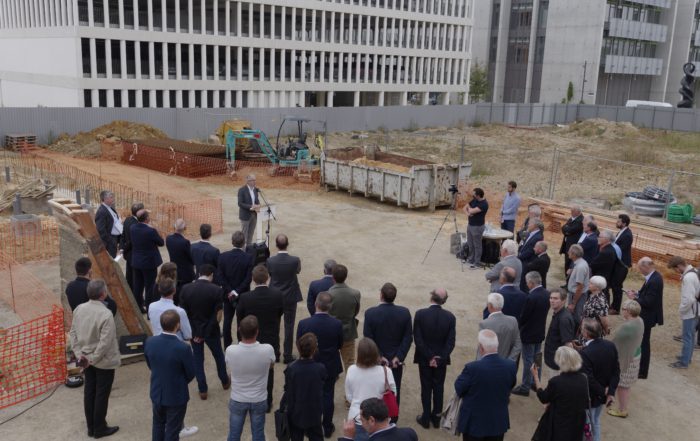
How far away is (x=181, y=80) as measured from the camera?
48906mm

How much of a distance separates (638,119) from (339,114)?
93.0 feet

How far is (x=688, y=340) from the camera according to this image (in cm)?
962

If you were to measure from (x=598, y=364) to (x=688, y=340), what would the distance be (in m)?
4.12

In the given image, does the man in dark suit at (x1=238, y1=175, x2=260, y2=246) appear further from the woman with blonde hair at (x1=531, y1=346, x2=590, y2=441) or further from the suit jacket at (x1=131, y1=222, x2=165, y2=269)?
the woman with blonde hair at (x1=531, y1=346, x2=590, y2=441)

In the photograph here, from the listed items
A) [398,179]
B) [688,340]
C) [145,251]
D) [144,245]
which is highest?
[144,245]

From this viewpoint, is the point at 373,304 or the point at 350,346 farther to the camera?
the point at 373,304

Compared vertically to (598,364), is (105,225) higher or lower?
higher

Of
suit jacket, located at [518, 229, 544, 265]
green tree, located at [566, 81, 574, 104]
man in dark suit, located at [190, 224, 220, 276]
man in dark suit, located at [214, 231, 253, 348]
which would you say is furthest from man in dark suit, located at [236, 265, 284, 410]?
green tree, located at [566, 81, 574, 104]

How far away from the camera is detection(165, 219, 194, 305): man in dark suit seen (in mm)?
9500

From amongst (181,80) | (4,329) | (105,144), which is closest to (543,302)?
(4,329)

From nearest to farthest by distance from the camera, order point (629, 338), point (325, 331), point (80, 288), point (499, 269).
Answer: point (325, 331), point (629, 338), point (80, 288), point (499, 269)

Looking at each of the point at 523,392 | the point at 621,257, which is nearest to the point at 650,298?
the point at 523,392

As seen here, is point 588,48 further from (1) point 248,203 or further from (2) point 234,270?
(2) point 234,270

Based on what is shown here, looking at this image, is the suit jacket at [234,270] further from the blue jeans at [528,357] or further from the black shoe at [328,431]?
the blue jeans at [528,357]
